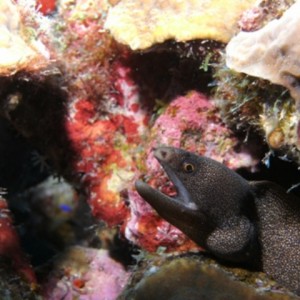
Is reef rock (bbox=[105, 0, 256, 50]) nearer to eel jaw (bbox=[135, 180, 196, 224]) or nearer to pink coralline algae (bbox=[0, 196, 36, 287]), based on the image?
eel jaw (bbox=[135, 180, 196, 224])

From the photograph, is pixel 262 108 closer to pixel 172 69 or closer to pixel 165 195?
pixel 165 195

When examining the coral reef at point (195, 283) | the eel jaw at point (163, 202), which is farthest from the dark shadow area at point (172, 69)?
the coral reef at point (195, 283)

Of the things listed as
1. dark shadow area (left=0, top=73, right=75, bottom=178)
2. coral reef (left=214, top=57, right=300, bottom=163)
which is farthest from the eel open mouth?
dark shadow area (left=0, top=73, right=75, bottom=178)

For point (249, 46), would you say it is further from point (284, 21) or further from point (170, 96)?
point (170, 96)

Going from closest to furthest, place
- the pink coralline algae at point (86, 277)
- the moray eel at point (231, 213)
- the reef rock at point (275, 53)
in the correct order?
the reef rock at point (275, 53) → the moray eel at point (231, 213) → the pink coralline algae at point (86, 277)

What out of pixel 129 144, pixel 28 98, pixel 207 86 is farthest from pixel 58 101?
pixel 207 86

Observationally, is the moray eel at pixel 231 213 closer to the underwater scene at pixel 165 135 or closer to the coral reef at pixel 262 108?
the underwater scene at pixel 165 135
